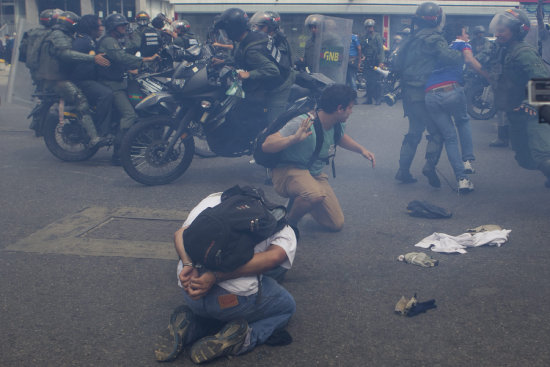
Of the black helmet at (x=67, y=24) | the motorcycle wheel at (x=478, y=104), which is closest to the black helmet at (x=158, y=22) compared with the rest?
the black helmet at (x=67, y=24)

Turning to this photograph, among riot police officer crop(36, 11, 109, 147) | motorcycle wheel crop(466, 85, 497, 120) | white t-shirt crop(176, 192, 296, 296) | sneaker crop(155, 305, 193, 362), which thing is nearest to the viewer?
sneaker crop(155, 305, 193, 362)

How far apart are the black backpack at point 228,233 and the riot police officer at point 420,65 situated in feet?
14.4

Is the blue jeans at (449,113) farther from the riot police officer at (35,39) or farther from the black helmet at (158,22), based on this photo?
the black helmet at (158,22)

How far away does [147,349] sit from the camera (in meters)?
3.49

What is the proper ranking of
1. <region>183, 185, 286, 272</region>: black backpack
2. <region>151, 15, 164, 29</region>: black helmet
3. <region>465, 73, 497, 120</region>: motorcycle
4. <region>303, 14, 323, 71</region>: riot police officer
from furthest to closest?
<region>151, 15, 164, 29</region>: black helmet, <region>465, 73, 497, 120</region>: motorcycle, <region>303, 14, 323, 71</region>: riot police officer, <region>183, 185, 286, 272</region>: black backpack

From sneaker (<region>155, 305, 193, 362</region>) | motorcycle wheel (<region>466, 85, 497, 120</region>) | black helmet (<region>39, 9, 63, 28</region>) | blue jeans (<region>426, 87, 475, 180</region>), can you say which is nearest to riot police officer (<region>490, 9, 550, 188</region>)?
blue jeans (<region>426, 87, 475, 180</region>)

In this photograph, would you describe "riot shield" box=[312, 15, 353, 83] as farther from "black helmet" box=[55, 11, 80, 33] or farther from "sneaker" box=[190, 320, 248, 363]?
"sneaker" box=[190, 320, 248, 363]

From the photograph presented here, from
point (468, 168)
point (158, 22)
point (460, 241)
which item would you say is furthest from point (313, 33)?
point (460, 241)

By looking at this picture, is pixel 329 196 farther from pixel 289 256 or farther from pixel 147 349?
pixel 147 349

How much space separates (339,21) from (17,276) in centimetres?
→ 816

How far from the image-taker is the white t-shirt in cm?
344

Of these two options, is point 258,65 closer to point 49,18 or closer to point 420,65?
point 420,65

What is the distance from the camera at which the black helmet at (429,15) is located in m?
7.24

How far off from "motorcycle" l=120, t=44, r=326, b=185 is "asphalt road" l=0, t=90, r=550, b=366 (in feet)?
1.01
